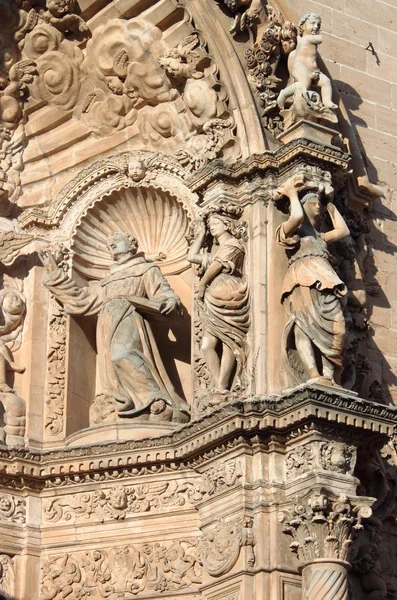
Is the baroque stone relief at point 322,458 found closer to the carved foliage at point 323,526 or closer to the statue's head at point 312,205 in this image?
the carved foliage at point 323,526

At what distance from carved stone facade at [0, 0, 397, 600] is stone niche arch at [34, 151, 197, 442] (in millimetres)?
21

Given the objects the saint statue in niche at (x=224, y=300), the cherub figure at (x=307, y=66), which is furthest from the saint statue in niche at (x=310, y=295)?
the cherub figure at (x=307, y=66)

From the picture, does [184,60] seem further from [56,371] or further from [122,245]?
[56,371]

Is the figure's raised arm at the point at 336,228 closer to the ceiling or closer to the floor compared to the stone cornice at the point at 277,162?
closer to the floor

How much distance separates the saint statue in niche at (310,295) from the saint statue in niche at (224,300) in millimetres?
386

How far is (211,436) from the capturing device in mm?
13047

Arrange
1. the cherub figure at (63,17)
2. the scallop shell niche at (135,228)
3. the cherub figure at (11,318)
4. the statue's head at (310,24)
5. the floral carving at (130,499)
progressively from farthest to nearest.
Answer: the cherub figure at (63,17) → the scallop shell niche at (135,228) → the cherub figure at (11,318) → the statue's head at (310,24) → the floral carving at (130,499)

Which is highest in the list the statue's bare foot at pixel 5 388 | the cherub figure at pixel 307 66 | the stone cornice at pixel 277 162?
the cherub figure at pixel 307 66

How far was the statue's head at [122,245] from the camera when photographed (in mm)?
14711

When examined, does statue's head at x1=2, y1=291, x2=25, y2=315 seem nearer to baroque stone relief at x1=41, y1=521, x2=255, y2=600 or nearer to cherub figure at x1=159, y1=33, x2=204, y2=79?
baroque stone relief at x1=41, y1=521, x2=255, y2=600

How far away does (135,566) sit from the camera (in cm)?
1349

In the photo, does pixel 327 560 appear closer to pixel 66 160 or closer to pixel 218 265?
pixel 218 265

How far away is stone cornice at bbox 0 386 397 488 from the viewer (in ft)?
41.5

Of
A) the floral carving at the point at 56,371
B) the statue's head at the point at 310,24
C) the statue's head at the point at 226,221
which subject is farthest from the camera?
the floral carving at the point at 56,371
